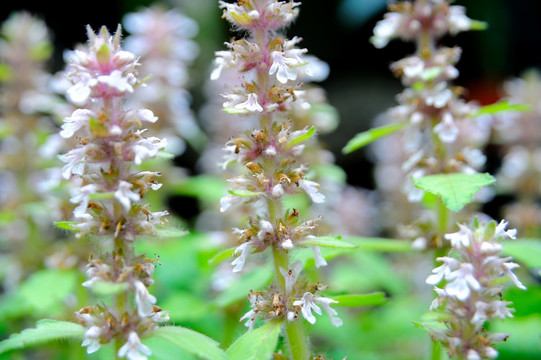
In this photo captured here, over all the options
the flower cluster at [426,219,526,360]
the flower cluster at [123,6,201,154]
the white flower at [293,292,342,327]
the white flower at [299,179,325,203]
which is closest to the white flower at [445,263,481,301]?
the flower cluster at [426,219,526,360]

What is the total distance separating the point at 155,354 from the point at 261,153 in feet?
3.18

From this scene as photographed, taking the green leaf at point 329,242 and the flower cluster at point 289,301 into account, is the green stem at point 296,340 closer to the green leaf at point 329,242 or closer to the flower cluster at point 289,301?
the flower cluster at point 289,301

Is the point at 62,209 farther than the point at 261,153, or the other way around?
the point at 62,209

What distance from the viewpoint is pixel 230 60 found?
110 inches

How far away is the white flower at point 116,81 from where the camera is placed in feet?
7.75

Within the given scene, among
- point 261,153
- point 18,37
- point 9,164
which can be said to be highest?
point 18,37

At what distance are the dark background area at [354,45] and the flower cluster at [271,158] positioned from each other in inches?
299

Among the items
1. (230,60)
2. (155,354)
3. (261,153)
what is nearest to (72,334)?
(155,354)

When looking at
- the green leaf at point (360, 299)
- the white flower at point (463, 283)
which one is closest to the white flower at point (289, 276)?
the green leaf at point (360, 299)

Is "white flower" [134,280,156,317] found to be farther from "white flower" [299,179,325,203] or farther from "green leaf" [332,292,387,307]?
"green leaf" [332,292,387,307]

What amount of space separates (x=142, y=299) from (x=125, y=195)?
1.34 ft

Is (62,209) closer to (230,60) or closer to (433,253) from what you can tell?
(230,60)

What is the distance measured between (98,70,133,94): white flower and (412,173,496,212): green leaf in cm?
145

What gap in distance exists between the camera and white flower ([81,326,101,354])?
240cm
